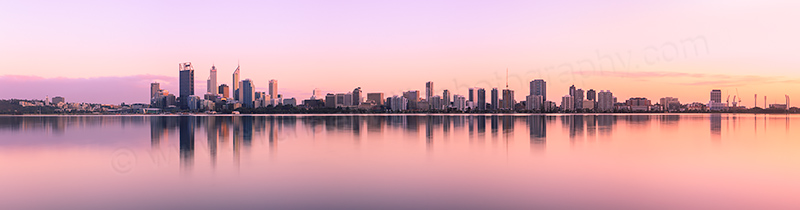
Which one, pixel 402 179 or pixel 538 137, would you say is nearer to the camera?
pixel 402 179

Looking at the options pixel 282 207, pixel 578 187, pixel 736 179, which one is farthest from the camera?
pixel 736 179

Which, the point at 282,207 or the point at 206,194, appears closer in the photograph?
the point at 282,207

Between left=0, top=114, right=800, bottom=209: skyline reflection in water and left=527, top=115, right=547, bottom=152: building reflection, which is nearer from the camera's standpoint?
left=0, top=114, right=800, bottom=209: skyline reflection in water

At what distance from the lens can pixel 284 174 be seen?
18172 mm

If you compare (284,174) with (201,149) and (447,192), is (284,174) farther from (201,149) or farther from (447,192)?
(201,149)

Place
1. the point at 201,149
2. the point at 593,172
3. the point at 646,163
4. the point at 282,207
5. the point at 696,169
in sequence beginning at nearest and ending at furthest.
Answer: the point at 282,207 → the point at 593,172 → the point at 696,169 → the point at 646,163 → the point at 201,149

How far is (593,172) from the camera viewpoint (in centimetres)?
1848

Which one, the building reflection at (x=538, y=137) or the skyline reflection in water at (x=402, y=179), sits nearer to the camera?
the skyline reflection in water at (x=402, y=179)

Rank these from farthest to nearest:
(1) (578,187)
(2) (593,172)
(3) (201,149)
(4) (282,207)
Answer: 1. (3) (201,149)
2. (2) (593,172)
3. (1) (578,187)
4. (4) (282,207)

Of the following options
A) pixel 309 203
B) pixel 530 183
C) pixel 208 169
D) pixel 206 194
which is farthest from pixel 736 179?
pixel 208 169

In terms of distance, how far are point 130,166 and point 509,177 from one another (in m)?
16.3

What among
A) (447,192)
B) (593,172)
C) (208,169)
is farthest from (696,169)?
(208,169)

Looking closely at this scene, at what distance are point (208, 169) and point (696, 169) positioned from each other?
2058 cm

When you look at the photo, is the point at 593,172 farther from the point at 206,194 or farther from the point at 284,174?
the point at 206,194
